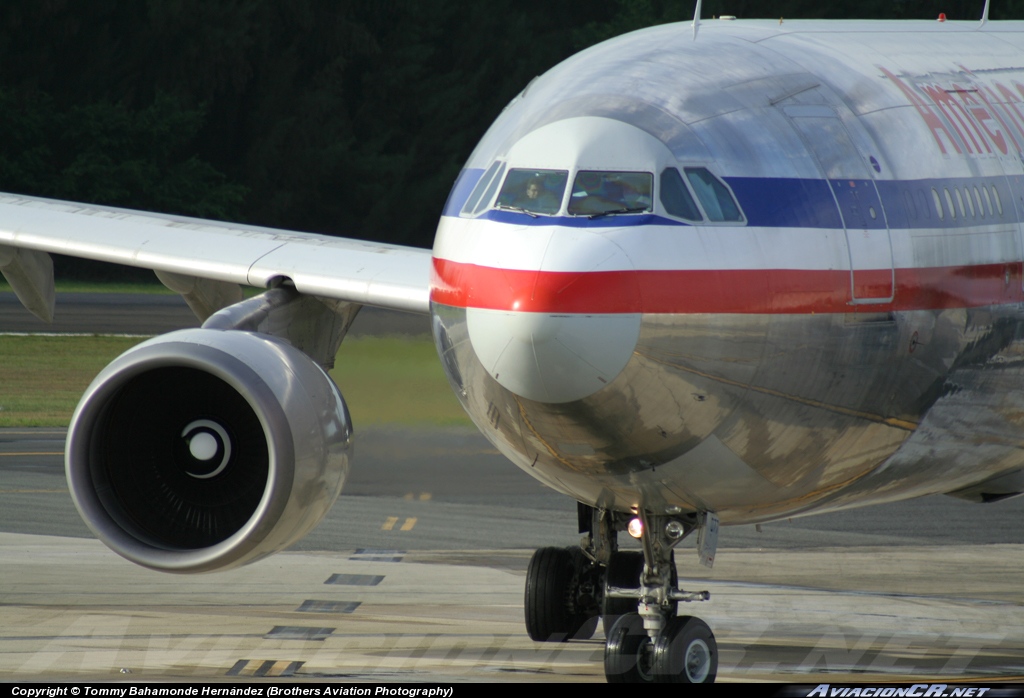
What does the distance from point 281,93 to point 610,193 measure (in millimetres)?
42512

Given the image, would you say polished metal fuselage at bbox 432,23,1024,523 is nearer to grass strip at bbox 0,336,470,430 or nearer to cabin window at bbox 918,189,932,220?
cabin window at bbox 918,189,932,220

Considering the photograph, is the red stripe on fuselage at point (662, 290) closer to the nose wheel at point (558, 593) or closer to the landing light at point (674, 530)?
the landing light at point (674, 530)

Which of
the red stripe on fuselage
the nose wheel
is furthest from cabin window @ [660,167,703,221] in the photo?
the nose wheel

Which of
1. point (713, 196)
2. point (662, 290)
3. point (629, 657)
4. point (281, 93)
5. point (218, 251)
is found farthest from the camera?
point (281, 93)

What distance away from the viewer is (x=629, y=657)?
875 cm

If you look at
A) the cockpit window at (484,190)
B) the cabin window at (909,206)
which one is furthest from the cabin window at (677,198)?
the cabin window at (909,206)

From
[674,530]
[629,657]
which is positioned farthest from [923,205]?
[629,657]

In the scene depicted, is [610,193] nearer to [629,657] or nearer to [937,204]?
[937,204]

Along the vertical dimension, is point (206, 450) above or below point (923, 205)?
below

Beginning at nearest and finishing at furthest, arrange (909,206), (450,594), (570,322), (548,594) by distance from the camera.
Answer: (570,322)
(909,206)
(548,594)
(450,594)

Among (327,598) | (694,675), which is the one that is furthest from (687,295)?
(327,598)

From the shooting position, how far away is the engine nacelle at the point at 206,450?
9125 millimetres

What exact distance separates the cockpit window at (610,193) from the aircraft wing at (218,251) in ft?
10.5

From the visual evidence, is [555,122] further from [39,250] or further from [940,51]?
[39,250]
